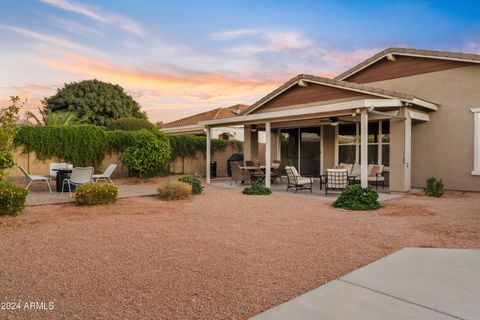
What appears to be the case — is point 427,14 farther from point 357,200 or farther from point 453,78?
point 357,200

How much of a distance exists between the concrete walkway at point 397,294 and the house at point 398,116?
20.1ft

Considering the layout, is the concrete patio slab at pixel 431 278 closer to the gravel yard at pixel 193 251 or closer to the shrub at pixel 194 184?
the gravel yard at pixel 193 251

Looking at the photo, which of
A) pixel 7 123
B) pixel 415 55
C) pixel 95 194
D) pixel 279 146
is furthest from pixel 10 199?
pixel 415 55

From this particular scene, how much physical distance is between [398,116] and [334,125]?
3428 mm

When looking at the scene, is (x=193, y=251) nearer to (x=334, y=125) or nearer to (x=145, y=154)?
(x=145, y=154)

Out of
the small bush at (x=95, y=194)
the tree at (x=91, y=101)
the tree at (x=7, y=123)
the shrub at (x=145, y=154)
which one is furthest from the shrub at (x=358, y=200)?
the tree at (x=91, y=101)

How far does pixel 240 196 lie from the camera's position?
1066cm

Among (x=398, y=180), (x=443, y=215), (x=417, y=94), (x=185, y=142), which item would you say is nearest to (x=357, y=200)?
(x=443, y=215)

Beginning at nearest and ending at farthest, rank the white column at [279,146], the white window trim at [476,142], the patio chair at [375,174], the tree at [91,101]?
the white window trim at [476,142]
the patio chair at [375,174]
the white column at [279,146]
the tree at [91,101]

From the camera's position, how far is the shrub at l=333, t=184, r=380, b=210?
27.1 ft

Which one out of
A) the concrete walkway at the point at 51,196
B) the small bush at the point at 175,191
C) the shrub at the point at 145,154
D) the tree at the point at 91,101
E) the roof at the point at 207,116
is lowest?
the concrete walkway at the point at 51,196

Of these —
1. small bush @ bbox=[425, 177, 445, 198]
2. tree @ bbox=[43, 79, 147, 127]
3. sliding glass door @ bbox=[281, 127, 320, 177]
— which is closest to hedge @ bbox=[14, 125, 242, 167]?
sliding glass door @ bbox=[281, 127, 320, 177]

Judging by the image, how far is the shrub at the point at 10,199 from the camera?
22.7ft

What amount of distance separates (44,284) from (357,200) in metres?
7.15
